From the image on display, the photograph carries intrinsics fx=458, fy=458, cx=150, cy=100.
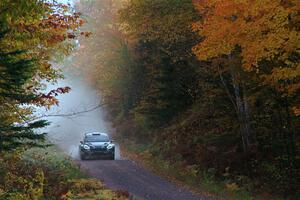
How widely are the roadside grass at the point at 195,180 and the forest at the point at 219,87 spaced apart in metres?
0.15

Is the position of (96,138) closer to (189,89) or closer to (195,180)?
(189,89)

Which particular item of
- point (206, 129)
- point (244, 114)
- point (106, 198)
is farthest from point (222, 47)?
point (206, 129)

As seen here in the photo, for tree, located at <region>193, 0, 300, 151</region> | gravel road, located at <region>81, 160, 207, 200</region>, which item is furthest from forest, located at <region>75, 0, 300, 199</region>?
gravel road, located at <region>81, 160, 207, 200</region>

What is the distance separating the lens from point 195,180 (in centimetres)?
2095

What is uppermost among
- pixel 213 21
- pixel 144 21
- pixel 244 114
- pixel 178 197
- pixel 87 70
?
pixel 87 70

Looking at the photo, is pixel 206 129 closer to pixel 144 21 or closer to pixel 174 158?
pixel 174 158

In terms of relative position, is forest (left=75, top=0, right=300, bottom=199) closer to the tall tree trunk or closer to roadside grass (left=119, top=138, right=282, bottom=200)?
the tall tree trunk

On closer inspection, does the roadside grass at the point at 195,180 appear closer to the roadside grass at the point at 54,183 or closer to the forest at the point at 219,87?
the forest at the point at 219,87

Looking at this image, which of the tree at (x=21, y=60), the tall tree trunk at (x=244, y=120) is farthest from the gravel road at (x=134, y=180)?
the tree at (x=21, y=60)

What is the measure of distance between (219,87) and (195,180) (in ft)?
17.4

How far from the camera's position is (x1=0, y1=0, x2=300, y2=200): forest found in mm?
12359

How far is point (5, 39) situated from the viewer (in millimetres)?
11023

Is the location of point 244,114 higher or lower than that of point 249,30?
lower

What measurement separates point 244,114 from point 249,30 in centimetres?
643
